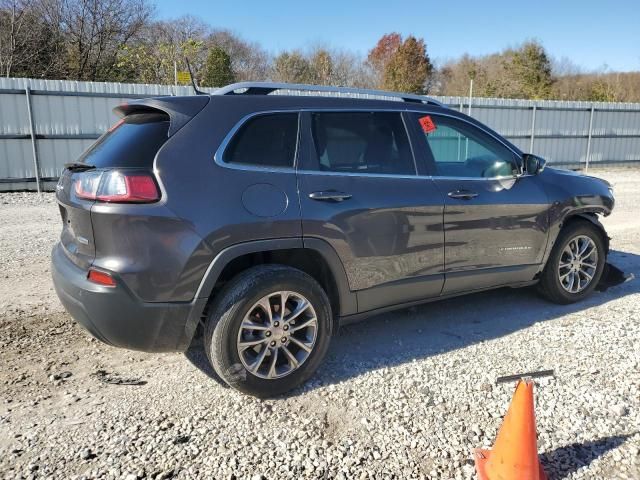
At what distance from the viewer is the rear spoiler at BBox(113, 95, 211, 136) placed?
308 centimetres

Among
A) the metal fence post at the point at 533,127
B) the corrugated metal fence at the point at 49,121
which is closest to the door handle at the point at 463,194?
the corrugated metal fence at the point at 49,121

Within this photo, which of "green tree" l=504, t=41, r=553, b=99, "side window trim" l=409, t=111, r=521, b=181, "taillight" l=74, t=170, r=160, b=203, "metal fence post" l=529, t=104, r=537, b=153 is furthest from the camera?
"green tree" l=504, t=41, r=553, b=99

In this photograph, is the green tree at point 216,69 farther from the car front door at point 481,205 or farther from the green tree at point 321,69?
the car front door at point 481,205

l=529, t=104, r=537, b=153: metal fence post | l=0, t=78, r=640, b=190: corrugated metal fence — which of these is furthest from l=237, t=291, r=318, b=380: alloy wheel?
l=529, t=104, r=537, b=153: metal fence post

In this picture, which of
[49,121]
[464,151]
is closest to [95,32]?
[49,121]

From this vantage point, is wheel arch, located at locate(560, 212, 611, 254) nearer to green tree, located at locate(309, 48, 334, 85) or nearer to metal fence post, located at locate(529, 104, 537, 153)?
metal fence post, located at locate(529, 104, 537, 153)

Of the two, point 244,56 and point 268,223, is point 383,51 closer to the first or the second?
point 244,56

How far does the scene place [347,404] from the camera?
3.23 meters

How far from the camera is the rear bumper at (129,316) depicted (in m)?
2.91

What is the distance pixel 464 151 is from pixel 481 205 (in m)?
0.66

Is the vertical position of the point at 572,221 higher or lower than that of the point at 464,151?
lower

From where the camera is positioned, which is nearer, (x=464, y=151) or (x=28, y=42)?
(x=464, y=151)

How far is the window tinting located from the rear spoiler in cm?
78

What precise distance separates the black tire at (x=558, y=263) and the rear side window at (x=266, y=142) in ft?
9.12
